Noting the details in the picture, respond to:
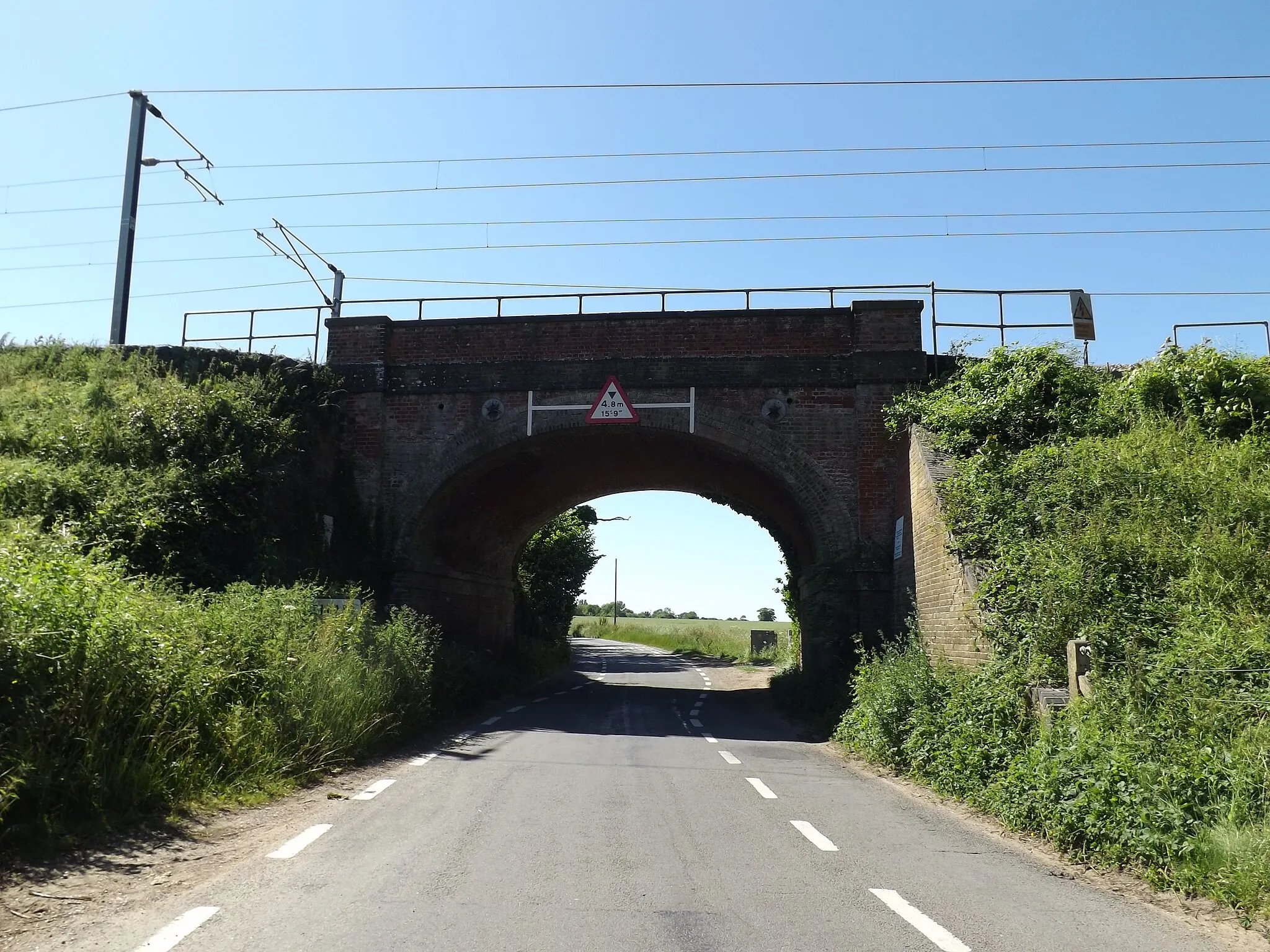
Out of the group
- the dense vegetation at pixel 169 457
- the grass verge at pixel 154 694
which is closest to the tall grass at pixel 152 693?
the grass verge at pixel 154 694

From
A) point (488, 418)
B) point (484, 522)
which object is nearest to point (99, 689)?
point (488, 418)

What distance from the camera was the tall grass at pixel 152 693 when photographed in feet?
21.6

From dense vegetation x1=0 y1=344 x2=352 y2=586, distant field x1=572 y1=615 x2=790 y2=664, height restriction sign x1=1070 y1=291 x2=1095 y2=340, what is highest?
height restriction sign x1=1070 y1=291 x2=1095 y2=340

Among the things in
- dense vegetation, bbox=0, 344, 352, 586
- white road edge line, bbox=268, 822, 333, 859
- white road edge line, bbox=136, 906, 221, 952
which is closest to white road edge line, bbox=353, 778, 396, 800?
white road edge line, bbox=268, 822, 333, 859

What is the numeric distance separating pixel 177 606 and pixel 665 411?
33.9 feet

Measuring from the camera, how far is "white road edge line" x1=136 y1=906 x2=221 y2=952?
4344mm

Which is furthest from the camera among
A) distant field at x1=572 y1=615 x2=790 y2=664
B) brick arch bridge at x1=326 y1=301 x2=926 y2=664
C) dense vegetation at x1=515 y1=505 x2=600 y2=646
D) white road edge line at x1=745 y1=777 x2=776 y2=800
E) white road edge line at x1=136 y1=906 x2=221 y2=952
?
distant field at x1=572 y1=615 x2=790 y2=664

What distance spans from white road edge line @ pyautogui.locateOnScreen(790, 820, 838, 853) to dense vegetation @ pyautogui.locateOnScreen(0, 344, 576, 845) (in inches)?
178

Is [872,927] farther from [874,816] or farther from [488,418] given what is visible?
[488,418]

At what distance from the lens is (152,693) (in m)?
7.80

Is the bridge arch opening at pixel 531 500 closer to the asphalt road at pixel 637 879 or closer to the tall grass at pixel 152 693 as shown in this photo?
the tall grass at pixel 152 693

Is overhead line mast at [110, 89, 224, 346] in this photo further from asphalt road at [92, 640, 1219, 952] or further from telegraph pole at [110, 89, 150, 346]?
asphalt road at [92, 640, 1219, 952]

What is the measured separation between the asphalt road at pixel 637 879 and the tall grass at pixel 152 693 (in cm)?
112

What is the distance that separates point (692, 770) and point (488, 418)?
9589 millimetres
